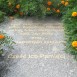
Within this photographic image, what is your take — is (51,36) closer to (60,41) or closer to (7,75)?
(60,41)

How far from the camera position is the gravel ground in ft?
14.3

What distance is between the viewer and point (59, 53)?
16.5 ft

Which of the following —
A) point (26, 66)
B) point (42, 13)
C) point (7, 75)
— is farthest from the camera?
point (42, 13)

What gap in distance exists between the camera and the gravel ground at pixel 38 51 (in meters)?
4.36

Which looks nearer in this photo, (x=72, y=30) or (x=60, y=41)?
(x=72, y=30)

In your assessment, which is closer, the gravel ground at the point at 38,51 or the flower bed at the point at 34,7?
the gravel ground at the point at 38,51

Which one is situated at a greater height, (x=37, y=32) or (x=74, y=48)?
(x=74, y=48)

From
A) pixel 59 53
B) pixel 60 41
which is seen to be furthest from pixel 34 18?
pixel 59 53

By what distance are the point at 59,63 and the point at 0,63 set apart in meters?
1.11

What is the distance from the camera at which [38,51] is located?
16.9ft

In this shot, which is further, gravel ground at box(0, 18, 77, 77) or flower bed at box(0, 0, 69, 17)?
flower bed at box(0, 0, 69, 17)

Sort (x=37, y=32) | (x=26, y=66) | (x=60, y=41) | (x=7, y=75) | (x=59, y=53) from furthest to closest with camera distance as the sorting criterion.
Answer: (x=37, y=32)
(x=60, y=41)
(x=59, y=53)
(x=26, y=66)
(x=7, y=75)

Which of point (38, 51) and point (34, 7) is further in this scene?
point (34, 7)

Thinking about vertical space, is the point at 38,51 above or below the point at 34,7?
below
